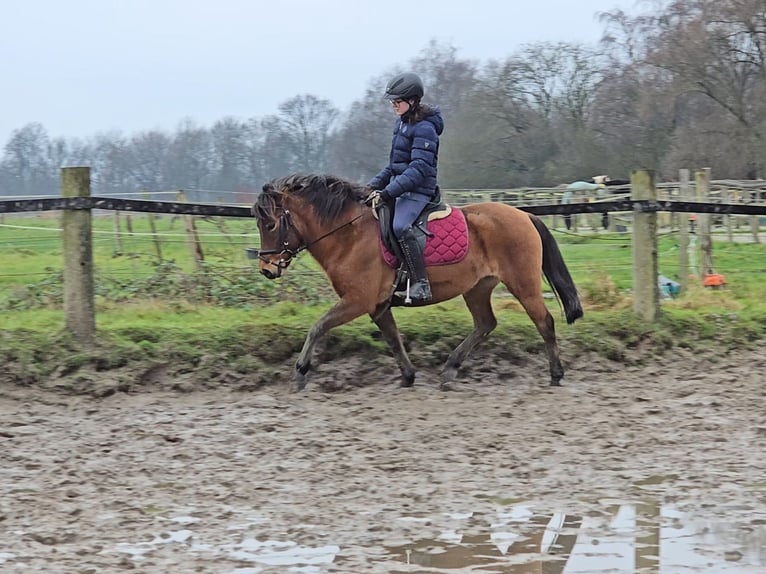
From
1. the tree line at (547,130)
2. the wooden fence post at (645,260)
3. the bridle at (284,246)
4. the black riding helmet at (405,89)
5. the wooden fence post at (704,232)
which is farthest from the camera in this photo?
the tree line at (547,130)

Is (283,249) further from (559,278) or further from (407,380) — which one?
(559,278)

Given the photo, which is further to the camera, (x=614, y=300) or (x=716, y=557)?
(x=614, y=300)

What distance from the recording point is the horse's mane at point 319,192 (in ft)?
26.5

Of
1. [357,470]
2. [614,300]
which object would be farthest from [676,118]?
[357,470]

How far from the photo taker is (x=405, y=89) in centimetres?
786

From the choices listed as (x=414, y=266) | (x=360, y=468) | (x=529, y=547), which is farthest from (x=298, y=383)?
(x=529, y=547)

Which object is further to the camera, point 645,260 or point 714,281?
point 714,281

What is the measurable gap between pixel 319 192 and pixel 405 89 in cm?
105

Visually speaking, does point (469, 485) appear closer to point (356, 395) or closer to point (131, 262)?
point (356, 395)

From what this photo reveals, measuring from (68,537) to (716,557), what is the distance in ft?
8.82

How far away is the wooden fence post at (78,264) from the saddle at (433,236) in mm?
2400

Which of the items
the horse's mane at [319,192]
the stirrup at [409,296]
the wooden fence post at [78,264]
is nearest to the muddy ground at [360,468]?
the stirrup at [409,296]

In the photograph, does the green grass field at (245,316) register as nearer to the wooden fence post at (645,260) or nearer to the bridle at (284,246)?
the wooden fence post at (645,260)

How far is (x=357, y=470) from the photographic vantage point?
222 inches
